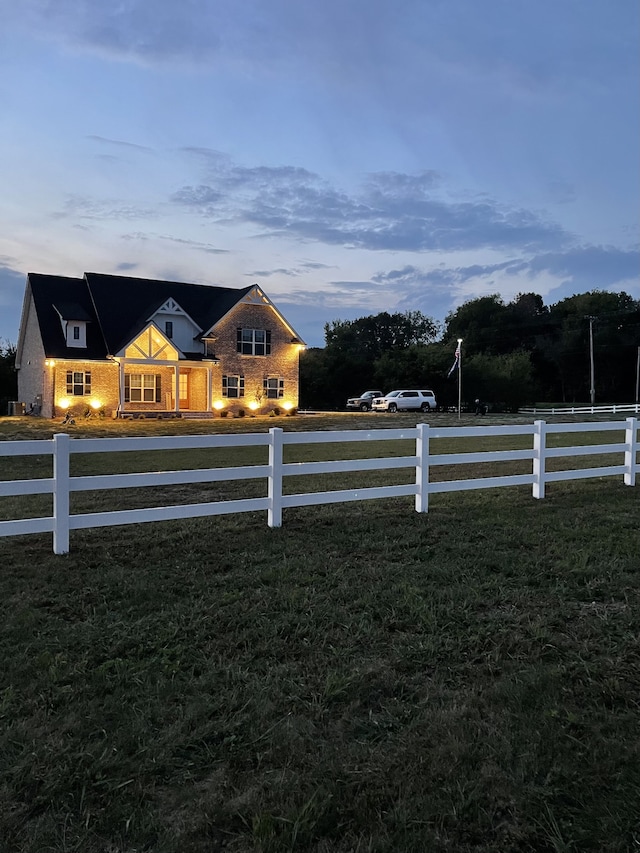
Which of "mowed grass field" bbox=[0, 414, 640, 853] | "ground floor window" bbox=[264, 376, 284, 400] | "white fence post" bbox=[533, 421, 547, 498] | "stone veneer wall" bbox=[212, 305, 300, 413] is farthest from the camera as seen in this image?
"ground floor window" bbox=[264, 376, 284, 400]

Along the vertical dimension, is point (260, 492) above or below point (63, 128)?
below

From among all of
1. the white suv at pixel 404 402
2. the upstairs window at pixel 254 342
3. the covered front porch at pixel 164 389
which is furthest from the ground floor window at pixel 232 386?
the white suv at pixel 404 402

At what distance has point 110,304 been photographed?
33.1m

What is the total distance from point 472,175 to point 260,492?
69.5 feet

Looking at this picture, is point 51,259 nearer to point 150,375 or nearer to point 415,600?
point 150,375

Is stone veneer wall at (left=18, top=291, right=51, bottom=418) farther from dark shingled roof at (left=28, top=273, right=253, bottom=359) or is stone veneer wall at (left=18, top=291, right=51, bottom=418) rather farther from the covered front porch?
the covered front porch

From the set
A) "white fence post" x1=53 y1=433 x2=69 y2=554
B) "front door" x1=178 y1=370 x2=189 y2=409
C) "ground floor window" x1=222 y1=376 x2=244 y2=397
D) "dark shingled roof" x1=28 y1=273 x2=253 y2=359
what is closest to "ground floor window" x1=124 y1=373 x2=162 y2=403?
"front door" x1=178 y1=370 x2=189 y2=409

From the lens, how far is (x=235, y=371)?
3497cm

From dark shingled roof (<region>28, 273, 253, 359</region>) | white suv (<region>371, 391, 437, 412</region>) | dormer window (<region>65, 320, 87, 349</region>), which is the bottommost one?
white suv (<region>371, 391, 437, 412</region>)

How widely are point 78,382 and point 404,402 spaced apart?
21816 millimetres

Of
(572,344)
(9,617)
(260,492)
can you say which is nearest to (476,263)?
(572,344)

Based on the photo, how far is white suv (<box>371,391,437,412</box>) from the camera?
40.7m

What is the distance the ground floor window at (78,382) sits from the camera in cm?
3000

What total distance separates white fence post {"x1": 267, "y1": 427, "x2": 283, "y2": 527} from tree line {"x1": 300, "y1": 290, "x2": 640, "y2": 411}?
1708 inches
